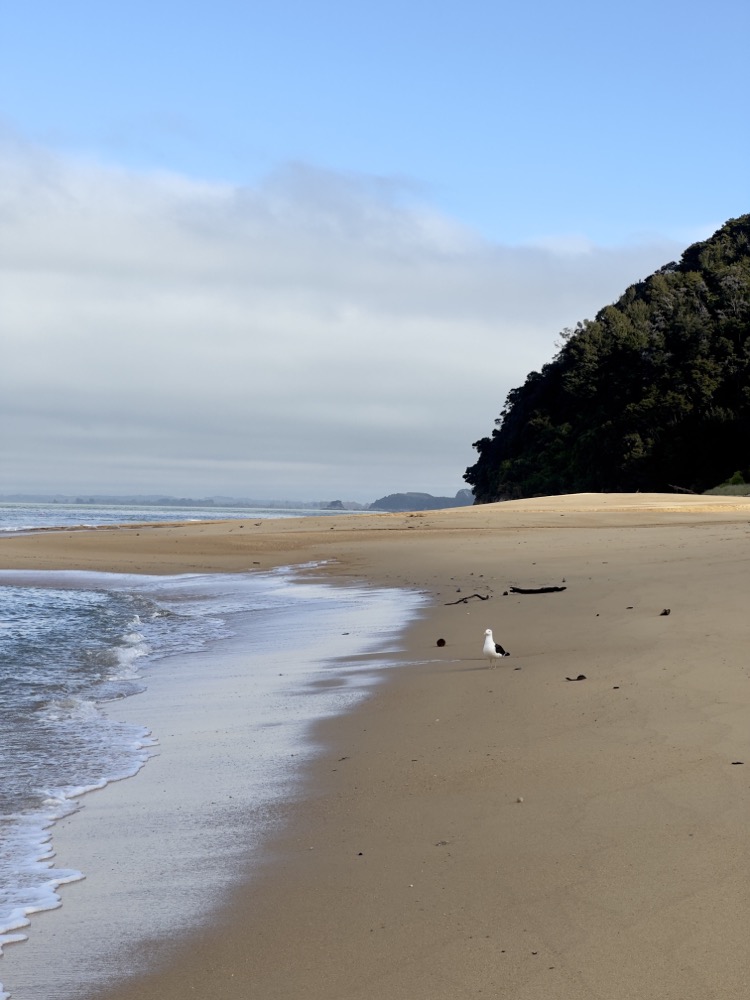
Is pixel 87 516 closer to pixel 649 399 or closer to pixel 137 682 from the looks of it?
pixel 649 399

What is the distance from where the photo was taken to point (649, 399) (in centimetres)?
5328

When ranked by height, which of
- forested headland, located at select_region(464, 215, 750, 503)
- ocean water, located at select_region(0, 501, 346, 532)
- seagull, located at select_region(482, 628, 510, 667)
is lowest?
seagull, located at select_region(482, 628, 510, 667)

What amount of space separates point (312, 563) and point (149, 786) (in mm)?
15693

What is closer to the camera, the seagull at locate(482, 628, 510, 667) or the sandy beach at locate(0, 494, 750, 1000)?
the sandy beach at locate(0, 494, 750, 1000)

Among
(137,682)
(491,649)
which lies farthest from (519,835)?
(137,682)

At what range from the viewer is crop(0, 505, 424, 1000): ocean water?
3969 mm

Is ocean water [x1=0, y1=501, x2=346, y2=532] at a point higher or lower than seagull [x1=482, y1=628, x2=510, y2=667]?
higher

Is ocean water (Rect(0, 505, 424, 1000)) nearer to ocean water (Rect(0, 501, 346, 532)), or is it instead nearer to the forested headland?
ocean water (Rect(0, 501, 346, 532))

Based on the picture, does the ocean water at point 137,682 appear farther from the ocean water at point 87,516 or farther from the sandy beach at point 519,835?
the ocean water at point 87,516

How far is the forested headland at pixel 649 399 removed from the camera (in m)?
50.8

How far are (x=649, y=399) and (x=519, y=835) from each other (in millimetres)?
51852

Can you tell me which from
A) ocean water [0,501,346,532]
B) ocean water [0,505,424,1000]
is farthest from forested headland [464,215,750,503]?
ocean water [0,505,424,1000]

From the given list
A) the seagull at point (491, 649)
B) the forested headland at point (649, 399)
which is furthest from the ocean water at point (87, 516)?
the seagull at point (491, 649)

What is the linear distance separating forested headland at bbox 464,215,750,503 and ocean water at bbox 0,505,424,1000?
38.5 metres
